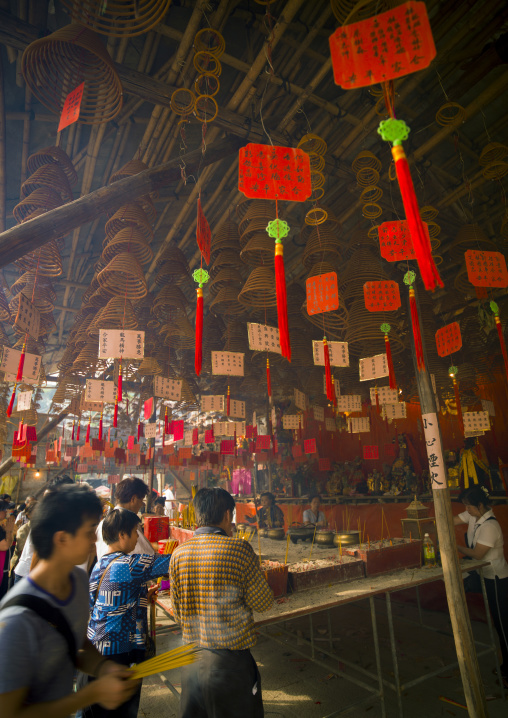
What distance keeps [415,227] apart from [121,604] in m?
2.40

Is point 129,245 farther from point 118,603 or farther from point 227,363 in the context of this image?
point 118,603

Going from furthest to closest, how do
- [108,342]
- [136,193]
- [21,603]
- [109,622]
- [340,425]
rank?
[340,425] < [108,342] < [136,193] < [109,622] < [21,603]

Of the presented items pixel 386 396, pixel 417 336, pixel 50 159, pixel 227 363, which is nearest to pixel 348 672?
pixel 417 336

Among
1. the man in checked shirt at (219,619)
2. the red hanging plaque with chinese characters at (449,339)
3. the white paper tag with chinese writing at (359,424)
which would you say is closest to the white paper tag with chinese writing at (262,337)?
the red hanging plaque with chinese characters at (449,339)

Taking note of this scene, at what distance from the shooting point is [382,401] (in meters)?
6.61

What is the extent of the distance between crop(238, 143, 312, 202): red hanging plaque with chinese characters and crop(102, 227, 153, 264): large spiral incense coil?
152cm


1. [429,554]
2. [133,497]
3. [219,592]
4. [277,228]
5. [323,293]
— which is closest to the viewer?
[219,592]

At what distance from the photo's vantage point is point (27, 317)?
4.31 metres

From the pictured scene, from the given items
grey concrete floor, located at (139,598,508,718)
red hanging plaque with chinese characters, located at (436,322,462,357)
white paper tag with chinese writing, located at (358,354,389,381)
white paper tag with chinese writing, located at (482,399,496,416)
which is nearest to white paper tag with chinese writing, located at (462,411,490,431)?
white paper tag with chinese writing, located at (482,399,496,416)

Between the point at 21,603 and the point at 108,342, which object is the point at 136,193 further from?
the point at 21,603

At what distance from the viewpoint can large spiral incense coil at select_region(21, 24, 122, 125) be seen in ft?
7.36

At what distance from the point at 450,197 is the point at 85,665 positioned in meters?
4.60

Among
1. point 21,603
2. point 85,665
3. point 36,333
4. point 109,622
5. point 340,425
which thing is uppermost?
point 36,333

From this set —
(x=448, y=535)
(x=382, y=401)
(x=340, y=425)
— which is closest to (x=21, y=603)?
(x=448, y=535)
